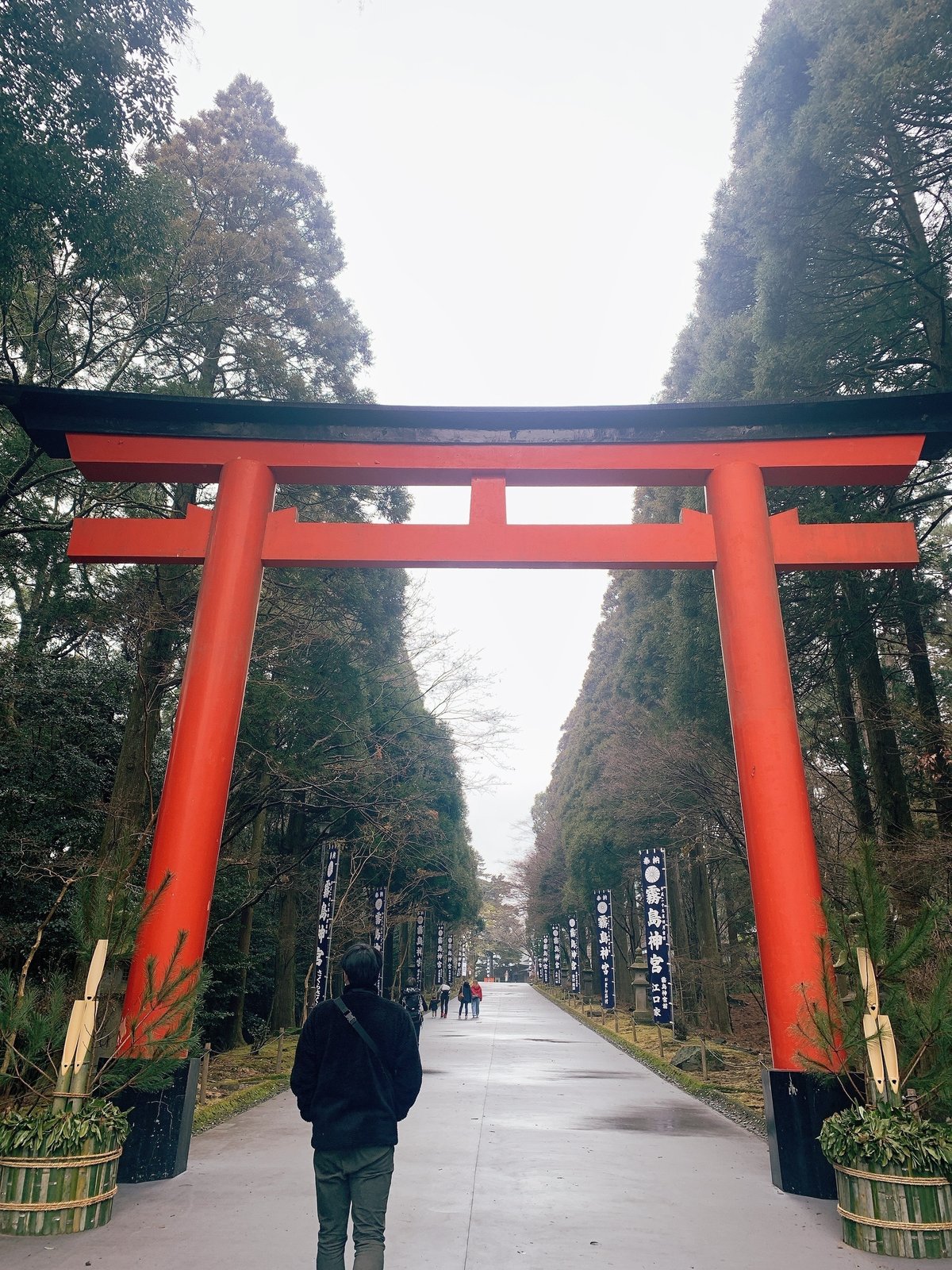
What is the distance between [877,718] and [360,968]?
21.5 feet

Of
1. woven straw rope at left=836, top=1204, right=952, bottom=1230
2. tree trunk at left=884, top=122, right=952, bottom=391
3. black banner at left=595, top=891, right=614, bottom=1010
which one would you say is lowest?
woven straw rope at left=836, top=1204, right=952, bottom=1230

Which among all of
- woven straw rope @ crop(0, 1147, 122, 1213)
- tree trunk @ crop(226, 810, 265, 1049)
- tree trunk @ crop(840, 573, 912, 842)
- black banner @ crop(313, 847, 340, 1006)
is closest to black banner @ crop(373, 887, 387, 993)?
tree trunk @ crop(226, 810, 265, 1049)

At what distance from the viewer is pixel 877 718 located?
797 cm

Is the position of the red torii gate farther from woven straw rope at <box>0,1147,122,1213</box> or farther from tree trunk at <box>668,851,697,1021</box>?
tree trunk at <box>668,851,697,1021</box>

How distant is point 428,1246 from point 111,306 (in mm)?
8366

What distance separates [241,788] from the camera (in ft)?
37.9

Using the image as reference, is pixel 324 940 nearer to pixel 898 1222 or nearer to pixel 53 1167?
pixel 53 1167

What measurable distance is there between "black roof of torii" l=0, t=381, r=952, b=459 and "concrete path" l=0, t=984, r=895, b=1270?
499cm

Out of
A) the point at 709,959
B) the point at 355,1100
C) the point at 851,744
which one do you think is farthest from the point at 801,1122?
the point at 709,959

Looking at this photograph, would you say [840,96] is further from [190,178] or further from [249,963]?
[249,963]

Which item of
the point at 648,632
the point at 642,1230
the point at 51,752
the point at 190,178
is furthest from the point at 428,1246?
the point at 190,178

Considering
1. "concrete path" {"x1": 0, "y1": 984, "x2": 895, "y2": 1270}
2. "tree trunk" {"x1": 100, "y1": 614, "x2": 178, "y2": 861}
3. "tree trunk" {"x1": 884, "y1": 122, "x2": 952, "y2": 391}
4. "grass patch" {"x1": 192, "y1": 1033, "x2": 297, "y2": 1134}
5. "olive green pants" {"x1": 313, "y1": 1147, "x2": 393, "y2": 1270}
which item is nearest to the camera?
"olive green pants" {"x1": 313, "y1": 1147, "x2": 393, "y2": 1270}

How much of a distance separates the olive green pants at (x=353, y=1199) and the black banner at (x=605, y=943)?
17753 millimetres

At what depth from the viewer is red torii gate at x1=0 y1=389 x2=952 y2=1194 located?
5.65 meters
